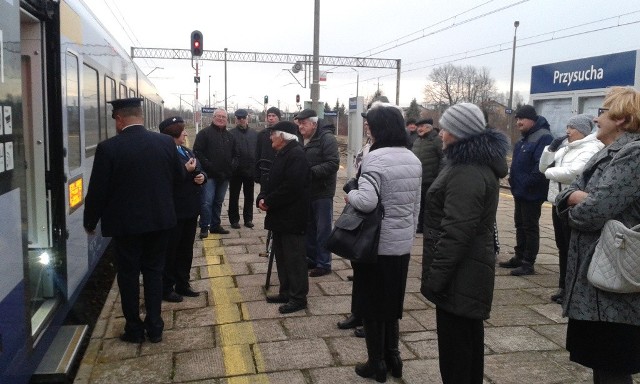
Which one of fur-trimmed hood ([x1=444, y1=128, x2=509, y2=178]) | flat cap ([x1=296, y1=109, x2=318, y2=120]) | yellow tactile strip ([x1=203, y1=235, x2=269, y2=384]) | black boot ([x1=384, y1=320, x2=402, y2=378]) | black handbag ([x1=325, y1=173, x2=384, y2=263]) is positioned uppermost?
flat cap ([x1=296, y1=109, x2=318, y2=120])

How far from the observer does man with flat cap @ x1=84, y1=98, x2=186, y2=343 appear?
395 centimetres

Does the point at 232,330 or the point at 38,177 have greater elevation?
the point at 38,177

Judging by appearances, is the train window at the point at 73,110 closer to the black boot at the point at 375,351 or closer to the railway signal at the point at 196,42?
the black boot at the point at 375,351

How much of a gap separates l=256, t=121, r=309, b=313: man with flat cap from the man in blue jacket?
103 inches

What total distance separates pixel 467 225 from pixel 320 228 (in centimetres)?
323

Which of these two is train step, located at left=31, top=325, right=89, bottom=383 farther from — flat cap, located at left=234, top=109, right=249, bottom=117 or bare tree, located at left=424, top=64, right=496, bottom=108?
bare tree, located at left=424, top=64, right=496, bottom=108

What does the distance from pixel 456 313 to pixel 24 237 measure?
7.74 ft

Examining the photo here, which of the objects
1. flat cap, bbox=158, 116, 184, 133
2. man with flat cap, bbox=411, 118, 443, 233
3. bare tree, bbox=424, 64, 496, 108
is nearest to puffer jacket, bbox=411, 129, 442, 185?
man with flat cap, bbox=411, 118, 443, 233

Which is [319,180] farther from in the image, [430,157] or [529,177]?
[430,157]

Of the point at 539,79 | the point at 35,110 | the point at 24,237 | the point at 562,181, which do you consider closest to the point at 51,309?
the point at 24,237

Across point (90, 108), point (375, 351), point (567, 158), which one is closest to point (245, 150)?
point (90, 108)

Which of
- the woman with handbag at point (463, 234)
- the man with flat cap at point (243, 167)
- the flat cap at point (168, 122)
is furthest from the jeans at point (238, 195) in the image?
the woman with handbag at point (463, 234)

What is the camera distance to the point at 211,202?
311 inches

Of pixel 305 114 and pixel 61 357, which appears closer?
pixel 61 357
